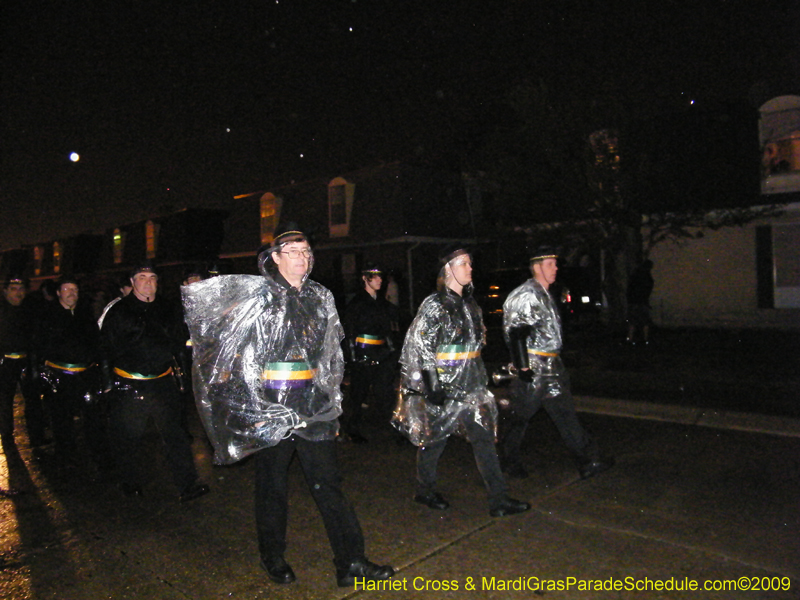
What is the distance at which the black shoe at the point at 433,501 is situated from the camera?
4500mm

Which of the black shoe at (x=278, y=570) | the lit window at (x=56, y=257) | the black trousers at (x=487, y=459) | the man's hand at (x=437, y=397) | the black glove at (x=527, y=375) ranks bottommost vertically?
the black shoe at (x=278, y=570)

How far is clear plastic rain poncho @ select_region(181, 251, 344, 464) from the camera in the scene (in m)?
3.39

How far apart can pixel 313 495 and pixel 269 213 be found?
2558 cm

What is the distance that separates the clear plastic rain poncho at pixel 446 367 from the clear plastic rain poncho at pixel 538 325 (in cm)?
72

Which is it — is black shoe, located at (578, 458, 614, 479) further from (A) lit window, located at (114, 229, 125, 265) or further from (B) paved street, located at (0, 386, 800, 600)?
(A) lit window, located at (114, 229, 125, 265)

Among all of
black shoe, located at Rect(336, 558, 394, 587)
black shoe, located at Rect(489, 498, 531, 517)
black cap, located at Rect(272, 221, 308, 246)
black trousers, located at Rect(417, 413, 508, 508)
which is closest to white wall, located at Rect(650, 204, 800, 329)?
black shoe, located at Rect(489, 498, 531, 517)

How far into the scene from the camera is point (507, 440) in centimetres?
526

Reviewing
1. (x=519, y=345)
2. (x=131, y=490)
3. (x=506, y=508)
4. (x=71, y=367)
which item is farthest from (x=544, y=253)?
(x=71, y=367)

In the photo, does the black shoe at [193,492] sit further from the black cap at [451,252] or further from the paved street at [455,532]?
the black cap at [451,252]

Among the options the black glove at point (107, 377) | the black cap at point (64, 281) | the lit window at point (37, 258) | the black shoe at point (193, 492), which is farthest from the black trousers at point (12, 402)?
the lit window at point (37, 258)

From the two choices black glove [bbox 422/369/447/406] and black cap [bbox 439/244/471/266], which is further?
black cap [bbox 439/244/471/266]

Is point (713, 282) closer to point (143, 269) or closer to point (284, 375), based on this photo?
point (143, 269)

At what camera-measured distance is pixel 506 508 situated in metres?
4.29

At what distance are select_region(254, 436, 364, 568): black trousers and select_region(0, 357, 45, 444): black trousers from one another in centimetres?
465
